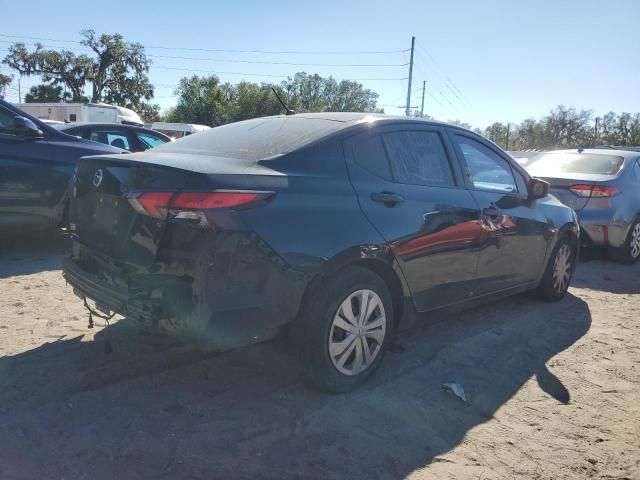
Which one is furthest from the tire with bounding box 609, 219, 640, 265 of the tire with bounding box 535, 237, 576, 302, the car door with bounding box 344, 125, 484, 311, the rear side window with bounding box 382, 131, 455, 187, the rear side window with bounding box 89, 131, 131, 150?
the rear side window with bounding box 89, 131, 131, 150

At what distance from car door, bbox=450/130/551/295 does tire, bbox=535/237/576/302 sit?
32 centimetres

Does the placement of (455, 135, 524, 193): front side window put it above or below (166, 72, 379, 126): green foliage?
below

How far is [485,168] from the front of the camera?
4.30m

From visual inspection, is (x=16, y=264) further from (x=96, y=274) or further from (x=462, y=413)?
(x=462, y=413)

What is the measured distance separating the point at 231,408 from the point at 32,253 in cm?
424

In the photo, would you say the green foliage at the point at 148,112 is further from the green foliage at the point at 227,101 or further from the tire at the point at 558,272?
the tire at the point at 558,272

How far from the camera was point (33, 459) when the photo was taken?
2434 millimetres

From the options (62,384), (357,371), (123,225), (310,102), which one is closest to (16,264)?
(62,384)

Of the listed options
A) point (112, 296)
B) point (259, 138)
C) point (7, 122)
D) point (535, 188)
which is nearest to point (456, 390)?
point (259, 138)

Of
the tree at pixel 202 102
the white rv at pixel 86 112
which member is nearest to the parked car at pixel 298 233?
the white rv at pixel 86 112

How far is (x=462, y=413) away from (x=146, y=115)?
5988cm

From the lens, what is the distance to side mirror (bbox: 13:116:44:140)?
541cm

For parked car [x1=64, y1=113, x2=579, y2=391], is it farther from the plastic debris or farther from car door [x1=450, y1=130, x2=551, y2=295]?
the plastic debris

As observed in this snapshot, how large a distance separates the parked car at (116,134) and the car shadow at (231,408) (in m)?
4.16
